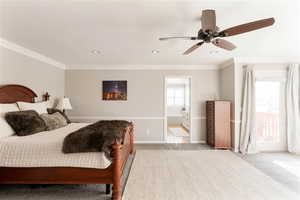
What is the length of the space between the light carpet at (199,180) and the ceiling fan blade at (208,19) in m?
2.25

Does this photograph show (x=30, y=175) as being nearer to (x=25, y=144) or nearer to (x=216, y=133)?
(x=25, y=144)

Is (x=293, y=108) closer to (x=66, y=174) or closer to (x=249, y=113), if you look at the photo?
(x=249, y=113)

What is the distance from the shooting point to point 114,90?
19.0ft

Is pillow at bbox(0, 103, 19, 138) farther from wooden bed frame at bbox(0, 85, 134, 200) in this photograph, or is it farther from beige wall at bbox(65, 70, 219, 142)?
beige wall at bbox(65, 70, 219, 142)

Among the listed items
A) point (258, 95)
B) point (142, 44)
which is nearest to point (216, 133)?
point (258, 95)

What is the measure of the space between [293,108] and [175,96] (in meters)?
6.29

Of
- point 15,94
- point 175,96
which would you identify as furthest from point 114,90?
point 175,96

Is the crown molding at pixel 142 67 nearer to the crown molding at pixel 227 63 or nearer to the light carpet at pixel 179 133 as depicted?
the crown molding at pixel 227 63

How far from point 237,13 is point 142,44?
180cm

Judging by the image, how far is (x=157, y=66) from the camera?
580 centimetres

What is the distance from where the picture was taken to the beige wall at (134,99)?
5.79 meters

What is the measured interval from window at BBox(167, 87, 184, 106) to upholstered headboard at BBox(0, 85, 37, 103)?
292 inches

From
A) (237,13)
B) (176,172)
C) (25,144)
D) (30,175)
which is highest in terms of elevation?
(237,13)

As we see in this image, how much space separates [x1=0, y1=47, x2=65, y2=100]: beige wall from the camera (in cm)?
344
